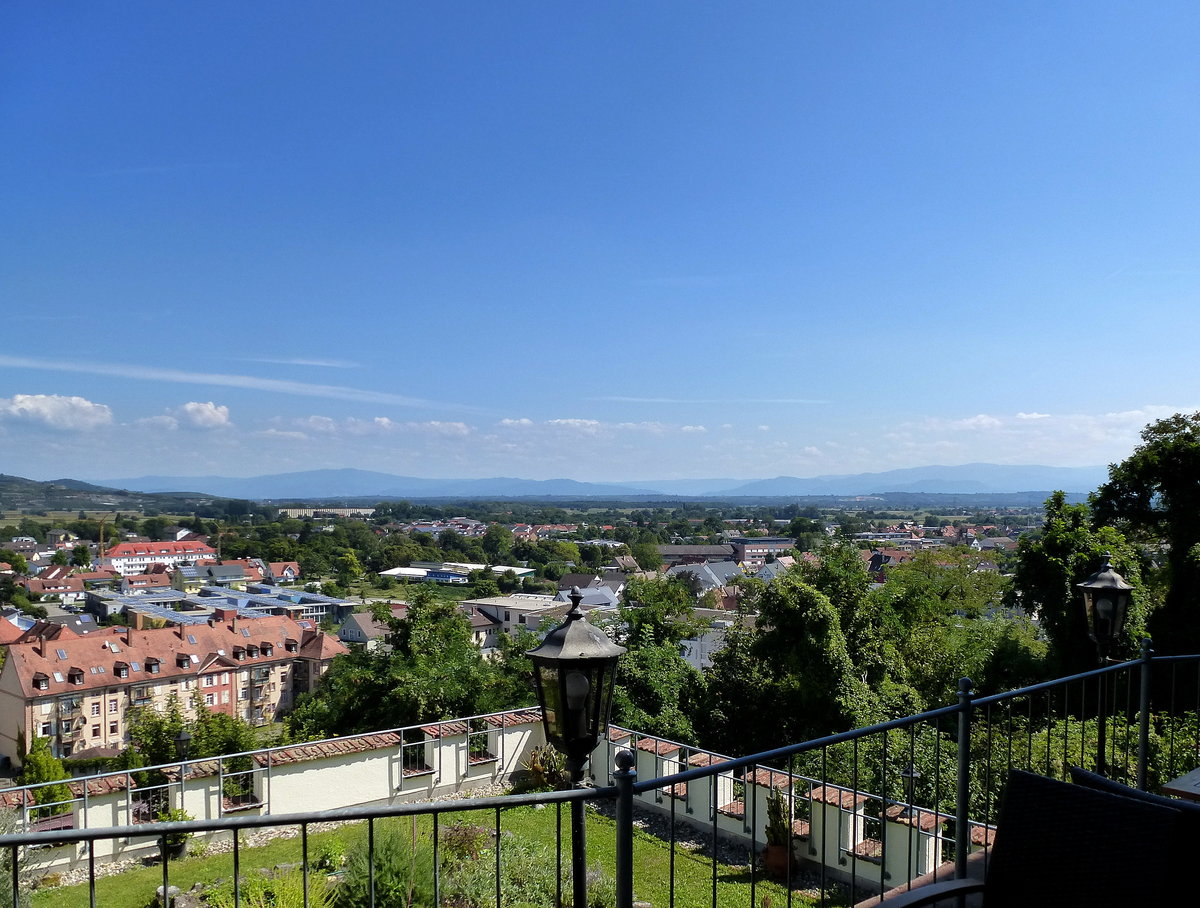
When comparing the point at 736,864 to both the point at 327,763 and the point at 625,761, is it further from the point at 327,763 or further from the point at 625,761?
the point at 625,761

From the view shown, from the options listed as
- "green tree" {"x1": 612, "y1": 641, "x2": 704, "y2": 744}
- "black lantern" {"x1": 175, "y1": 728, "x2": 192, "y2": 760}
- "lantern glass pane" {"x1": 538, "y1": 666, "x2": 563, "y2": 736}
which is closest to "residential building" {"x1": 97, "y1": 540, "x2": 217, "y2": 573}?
"black lantern" {"x1": 175, "y1": 728, "x2": 192, "y2": 760}

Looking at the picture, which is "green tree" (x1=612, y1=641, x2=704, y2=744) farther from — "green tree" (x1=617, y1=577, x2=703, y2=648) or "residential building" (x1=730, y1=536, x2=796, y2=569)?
"residential building" (x1=730, y1=536, x2=796, y2=569)

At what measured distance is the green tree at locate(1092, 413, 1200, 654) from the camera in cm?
1405

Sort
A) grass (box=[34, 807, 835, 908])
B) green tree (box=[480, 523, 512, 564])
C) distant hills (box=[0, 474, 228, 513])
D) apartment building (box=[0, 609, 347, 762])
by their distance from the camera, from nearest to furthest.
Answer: grass (box=[34, 807, 835, 908]), apartment building (box=[0, 609, 347, 762]), green tree (box=[480, 523, 512, 564]), distant hills (box=[0, 474, 228, 513])

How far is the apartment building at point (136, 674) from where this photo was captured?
31531 millimetres

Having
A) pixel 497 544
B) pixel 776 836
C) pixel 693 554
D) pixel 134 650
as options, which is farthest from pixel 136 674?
pixel 497 544

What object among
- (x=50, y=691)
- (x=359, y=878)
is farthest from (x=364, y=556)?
(x=359, y=878)

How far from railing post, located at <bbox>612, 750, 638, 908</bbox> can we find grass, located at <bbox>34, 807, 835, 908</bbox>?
5174 mm

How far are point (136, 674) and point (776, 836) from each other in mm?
36639

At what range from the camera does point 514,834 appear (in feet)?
29.2

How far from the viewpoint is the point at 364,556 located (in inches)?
4227

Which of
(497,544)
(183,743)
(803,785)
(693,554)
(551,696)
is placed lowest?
(497,544)

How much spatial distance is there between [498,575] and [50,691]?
57273mm

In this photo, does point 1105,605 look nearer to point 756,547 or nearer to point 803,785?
point 803,785
